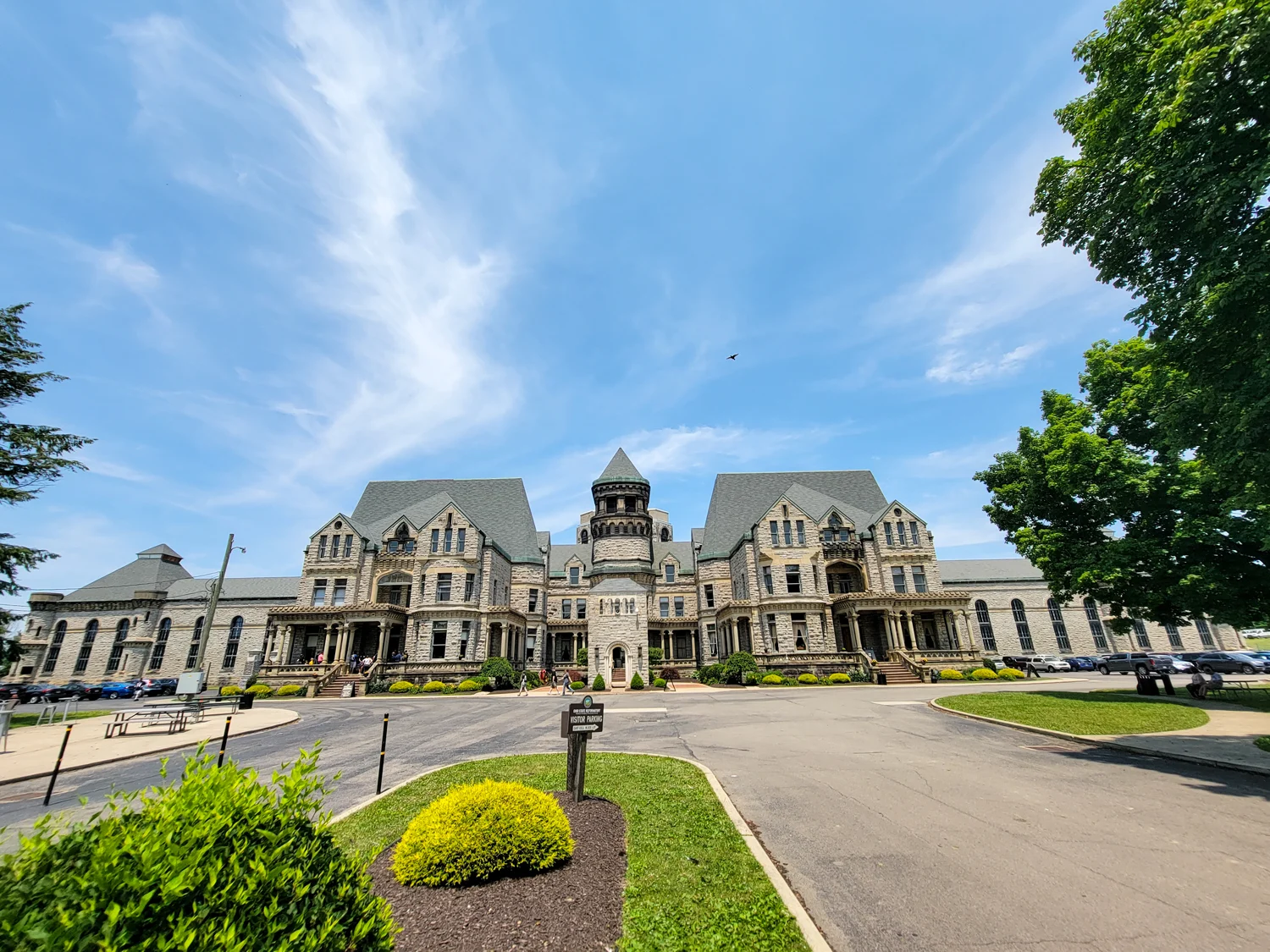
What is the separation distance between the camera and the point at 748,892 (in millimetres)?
5812

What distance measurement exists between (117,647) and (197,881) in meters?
70.7

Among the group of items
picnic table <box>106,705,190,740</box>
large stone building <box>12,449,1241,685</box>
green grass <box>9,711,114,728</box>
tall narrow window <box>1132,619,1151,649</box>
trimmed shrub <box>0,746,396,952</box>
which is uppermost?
large stone building <box>12,449,1241,685</box>

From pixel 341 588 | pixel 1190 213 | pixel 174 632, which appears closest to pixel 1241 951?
pixel 1190 213

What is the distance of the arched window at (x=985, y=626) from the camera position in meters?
54.4

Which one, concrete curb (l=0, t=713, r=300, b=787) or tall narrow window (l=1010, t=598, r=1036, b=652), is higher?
tall narrow window (l=1010, t=598, r=1036, b=652)

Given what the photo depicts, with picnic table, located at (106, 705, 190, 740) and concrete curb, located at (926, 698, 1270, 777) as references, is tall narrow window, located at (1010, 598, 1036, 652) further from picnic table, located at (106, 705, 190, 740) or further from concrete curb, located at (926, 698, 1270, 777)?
picnic table, located at (106, 705, 190, 740)

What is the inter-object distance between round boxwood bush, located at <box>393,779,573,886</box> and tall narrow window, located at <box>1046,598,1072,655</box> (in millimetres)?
63540

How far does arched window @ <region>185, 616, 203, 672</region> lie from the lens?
52.3 metres

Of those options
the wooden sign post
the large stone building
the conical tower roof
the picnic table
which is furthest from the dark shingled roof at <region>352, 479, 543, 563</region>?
the wooden sign post

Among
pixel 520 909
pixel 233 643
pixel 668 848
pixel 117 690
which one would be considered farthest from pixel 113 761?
pixel 233 643

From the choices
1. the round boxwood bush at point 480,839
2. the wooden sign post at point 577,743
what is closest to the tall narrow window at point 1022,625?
the wooden sign post at point 577,743

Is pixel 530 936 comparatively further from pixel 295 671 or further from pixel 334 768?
pixel 295 671

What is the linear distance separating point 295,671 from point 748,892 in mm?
43352

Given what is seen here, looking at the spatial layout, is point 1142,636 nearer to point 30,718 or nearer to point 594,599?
point 594,599
